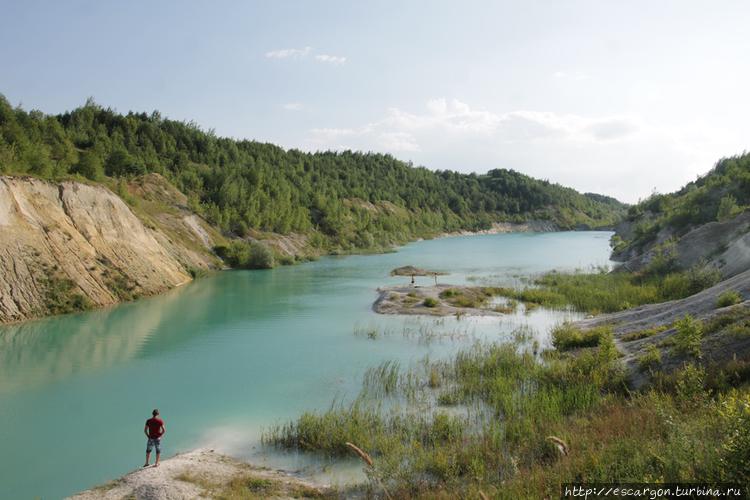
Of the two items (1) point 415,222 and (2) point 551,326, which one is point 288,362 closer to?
(2) point 551,326

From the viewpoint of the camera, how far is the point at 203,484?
11.5 meters

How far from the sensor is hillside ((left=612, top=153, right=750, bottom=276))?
31938mm

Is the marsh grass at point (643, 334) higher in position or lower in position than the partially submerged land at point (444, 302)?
higher

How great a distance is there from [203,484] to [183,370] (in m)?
12.4

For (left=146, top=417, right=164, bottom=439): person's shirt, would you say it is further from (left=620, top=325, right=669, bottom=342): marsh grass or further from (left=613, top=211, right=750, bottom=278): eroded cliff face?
(left=613, top=211, right=750, bottom=278): eroded cliff face

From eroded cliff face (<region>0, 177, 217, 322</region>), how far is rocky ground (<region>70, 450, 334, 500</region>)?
26011mm

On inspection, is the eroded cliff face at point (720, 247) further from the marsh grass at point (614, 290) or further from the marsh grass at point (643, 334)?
the marsh grass at point (643, 334)

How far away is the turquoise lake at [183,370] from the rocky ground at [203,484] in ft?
3.21

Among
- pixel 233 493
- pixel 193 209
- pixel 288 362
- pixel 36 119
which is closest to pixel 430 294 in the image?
pixel 288 362

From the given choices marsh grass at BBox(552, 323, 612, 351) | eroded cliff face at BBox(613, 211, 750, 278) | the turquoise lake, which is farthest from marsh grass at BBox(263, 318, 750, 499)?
eroded cliff face at BBox(613, 211, 750, 278)

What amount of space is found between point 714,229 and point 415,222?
123014 millimetres

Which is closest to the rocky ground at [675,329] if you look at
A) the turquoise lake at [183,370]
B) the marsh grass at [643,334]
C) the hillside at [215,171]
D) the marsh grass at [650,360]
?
the marsh grass at [643,334]

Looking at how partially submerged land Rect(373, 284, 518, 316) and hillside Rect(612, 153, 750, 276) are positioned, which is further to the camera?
partially submerged land Rect(373, 284, 518, 316)

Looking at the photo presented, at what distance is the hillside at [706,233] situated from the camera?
105ft
